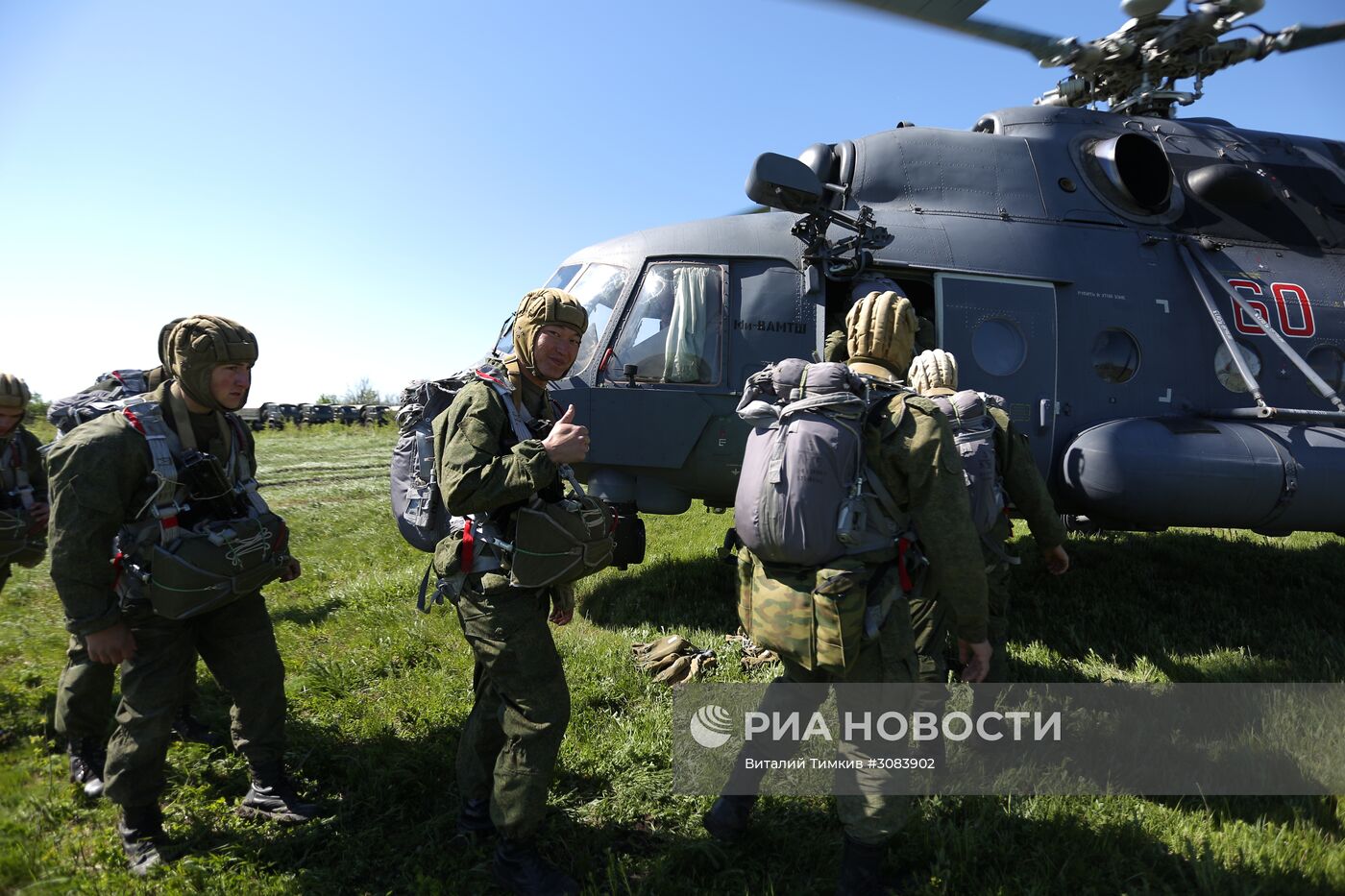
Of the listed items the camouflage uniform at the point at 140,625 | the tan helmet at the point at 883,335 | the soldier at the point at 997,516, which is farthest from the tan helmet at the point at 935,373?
the camouflage uniform at the point at 140,625

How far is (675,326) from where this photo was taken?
493 centimetres

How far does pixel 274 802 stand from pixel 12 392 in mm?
2574

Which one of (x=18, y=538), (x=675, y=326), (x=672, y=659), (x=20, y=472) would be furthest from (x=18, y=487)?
(x=675, y=326)

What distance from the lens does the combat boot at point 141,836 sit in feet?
8.79

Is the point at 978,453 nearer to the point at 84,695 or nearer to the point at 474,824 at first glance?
the point at 474,824

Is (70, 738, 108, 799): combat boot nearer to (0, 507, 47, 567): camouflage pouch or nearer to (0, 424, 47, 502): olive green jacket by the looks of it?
(0, 507, 47, 567): camouflage pouch

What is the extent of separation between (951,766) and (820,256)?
10.6 feet

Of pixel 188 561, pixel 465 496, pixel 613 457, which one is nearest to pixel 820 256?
pixel 613 457

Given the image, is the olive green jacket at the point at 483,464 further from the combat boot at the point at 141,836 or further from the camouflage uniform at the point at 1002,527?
the camouflage uniform at the point at 1002,527

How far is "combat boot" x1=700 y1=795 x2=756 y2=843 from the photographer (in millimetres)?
2785

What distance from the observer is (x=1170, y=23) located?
17.1ft

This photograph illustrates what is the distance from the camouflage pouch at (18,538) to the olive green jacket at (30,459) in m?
0.16

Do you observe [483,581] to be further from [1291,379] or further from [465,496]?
[1291,379]

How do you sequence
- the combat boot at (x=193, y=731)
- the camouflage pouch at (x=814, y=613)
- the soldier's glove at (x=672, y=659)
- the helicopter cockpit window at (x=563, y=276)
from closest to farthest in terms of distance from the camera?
the camouflage pouch at (x=814, y=613) < the combat boot at (x=193, y=731) < the soldier's glove at (x=672, y=659) < the helicopter cockpit window at (x=563, y=276)
